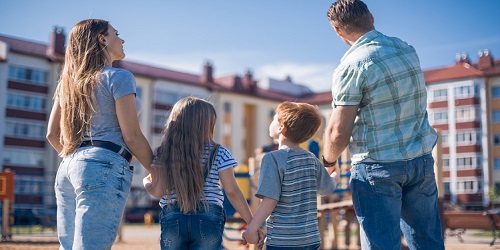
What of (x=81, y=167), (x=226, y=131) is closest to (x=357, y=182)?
(x=81, y=167)

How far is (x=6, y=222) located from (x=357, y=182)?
41.5 ft

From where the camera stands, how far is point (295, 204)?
11.8 feet

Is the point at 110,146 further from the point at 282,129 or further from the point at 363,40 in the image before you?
the point at 363,40

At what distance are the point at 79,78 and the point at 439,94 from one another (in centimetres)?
6312

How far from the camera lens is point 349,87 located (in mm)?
3123

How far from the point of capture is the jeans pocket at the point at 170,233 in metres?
3.40

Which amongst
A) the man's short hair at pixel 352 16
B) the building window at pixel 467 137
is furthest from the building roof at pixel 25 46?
the man's short hair at pixel 352 16

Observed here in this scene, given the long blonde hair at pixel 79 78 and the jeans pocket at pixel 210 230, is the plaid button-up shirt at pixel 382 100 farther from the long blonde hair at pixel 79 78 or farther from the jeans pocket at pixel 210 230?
the long blonde hair at pixel 79 78

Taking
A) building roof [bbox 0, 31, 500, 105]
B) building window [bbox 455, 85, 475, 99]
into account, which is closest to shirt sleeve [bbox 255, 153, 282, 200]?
building roof [bbox 0, 31, 500, 105]

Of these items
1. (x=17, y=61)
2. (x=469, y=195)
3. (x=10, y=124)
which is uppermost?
(x=17, y=61)

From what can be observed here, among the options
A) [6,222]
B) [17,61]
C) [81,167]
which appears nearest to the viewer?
[81,167]

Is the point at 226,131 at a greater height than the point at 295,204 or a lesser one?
greater

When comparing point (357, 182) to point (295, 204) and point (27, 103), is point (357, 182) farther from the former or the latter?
point (27, 103)

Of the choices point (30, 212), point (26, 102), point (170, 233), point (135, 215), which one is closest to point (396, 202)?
point (170, 233)
